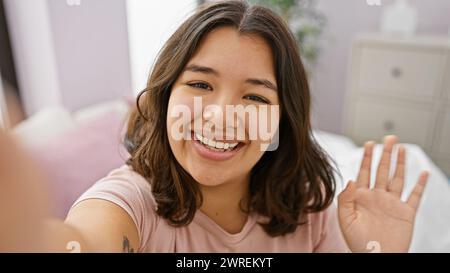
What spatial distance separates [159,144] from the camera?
0.57 m

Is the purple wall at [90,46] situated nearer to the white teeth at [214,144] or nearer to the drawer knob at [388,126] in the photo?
the white teeth at [214,144]

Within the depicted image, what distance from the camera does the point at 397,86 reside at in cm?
131

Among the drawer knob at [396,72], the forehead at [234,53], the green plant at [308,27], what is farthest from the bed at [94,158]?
the green plant at [308,27]

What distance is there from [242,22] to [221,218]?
323mm

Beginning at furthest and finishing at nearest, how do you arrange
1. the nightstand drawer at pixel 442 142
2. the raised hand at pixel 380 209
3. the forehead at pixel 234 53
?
the nightstand drawer at pixel 442 142, the raised hand at pixel 380 209, the forehead at pixel 234 53

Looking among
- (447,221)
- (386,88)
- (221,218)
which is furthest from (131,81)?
(386,88)

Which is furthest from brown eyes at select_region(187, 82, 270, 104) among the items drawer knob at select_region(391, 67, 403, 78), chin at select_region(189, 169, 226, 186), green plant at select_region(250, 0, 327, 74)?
drawer knob at select_region(391, 67, 403, 78)

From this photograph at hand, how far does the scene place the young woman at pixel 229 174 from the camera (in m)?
0.50

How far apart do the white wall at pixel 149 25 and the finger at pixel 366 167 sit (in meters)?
0.35

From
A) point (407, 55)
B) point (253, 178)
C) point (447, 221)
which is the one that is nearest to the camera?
point (253, 178)

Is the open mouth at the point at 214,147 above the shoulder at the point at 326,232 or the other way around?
above

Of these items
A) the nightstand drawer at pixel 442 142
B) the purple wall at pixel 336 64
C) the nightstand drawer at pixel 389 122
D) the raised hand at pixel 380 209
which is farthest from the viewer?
A: the purple wall at pixel 336 64

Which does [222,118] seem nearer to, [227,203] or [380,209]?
[227,203]
